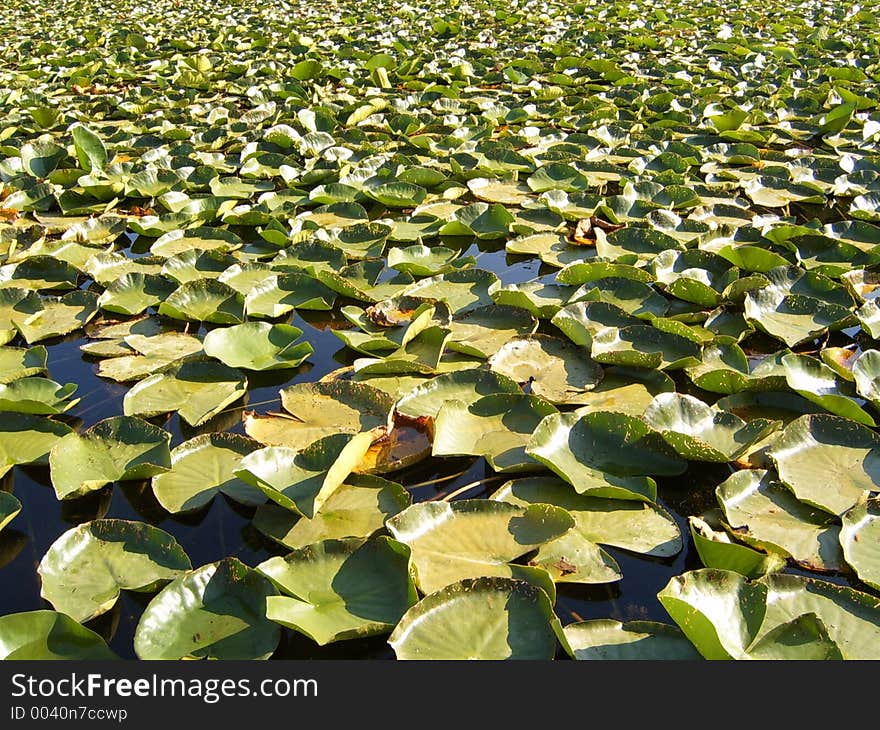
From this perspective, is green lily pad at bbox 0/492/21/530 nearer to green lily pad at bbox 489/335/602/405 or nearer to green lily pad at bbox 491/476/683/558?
green lily pad at bbox 491/476/683/558

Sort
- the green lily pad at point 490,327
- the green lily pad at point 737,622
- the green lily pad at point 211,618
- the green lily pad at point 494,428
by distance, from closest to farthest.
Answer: the green lily pad at point 737,622, the green lily pad at point 211,618, the green lily pad at point 494,428, the green lily pad at point 490,327

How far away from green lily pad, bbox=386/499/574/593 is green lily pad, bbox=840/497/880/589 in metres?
0.55

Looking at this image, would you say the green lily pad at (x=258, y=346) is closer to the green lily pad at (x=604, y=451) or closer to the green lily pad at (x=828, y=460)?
the green lily pad at (x=604, y=451)

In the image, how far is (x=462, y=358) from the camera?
2.39 m

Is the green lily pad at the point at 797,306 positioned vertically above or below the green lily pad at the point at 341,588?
above

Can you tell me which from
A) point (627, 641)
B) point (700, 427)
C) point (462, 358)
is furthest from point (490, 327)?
point (627, 641)

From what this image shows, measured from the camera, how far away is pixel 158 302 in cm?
274

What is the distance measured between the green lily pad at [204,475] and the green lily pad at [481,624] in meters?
0.54

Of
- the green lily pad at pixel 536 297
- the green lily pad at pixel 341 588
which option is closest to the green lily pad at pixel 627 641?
the green lily pad at pixel 341 588

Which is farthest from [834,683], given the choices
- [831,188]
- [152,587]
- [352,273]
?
[831,188]

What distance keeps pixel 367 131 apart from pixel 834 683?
4.02 m

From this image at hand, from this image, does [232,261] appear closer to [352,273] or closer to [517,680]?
[352,273]

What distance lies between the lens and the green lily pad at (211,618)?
4.80ft

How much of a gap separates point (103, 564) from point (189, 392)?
664 millimetres
